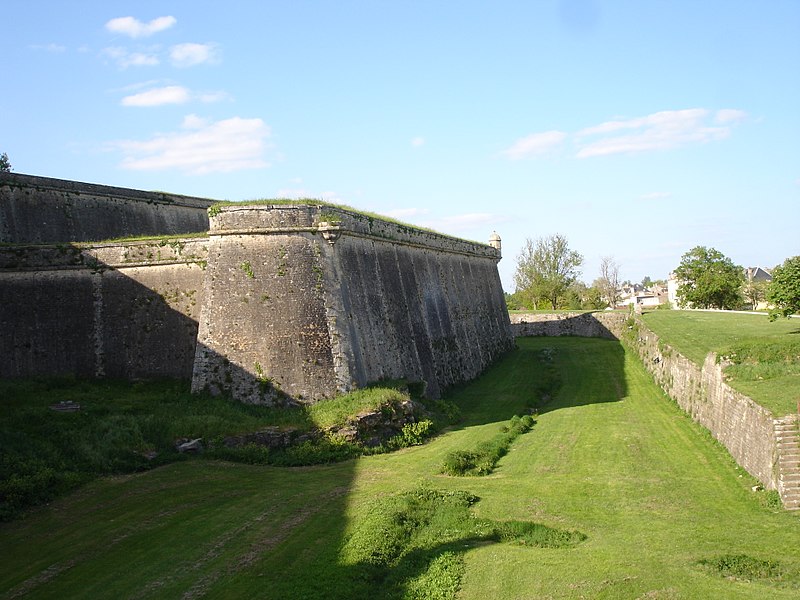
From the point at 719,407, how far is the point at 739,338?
25.0 ft

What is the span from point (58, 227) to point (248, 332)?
12490 millimetres

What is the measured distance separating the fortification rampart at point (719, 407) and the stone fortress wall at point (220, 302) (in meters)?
9.54

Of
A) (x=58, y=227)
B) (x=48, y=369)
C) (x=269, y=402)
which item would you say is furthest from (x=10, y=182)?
(x=269, y=402)

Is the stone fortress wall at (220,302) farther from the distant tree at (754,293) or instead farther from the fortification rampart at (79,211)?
the distant tree at (754,293)

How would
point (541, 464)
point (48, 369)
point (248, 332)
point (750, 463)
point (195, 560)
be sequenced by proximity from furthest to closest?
point (48, 369), point (248, 332), point (541, 464), point (750, 463), point (195, 560)

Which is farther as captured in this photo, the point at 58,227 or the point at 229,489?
the point at 58,227

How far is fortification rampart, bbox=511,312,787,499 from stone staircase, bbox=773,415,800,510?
3.1 inches

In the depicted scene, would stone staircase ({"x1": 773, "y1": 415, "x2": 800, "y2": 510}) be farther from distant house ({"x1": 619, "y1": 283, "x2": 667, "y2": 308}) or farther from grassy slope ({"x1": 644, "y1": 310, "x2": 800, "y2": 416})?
distant house ({"x1": 619, "y1": 283, "x2": 667, "y2": 308})

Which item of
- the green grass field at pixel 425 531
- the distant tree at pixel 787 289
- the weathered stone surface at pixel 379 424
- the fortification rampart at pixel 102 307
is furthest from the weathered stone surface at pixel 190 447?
the distant tree at pixel 787 289

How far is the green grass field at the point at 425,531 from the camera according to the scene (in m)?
10.7

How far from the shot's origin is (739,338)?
26469 millimetres

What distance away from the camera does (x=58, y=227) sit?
2938cm

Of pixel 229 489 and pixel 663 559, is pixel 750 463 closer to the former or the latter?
pixel 663 559

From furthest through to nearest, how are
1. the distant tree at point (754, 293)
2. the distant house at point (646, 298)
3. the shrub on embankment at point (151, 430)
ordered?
the distant house at point (646, 298) < the distant tree at point (754, 293) < the shrub on embankment at point (151, 430)
